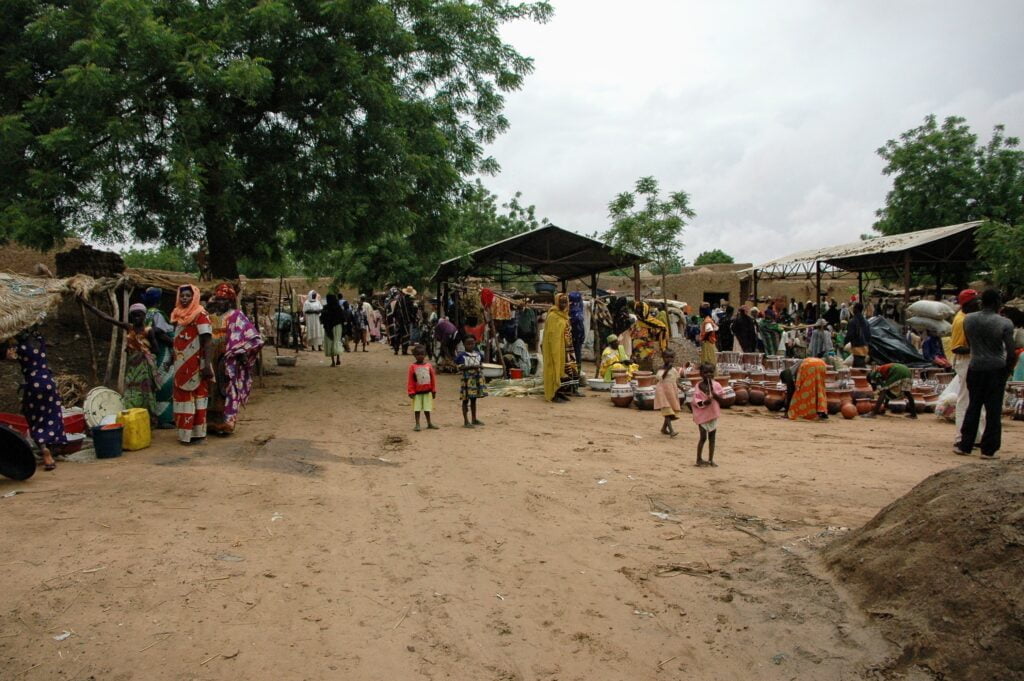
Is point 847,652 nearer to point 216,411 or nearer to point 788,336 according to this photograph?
point 216,411

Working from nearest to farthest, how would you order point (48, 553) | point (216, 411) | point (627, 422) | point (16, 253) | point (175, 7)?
point (48, 553) → point (216, 411) → point (627, 422) → point (175, 7) → point (16, 253)

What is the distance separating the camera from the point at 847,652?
3.43 meters

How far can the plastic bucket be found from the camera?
23.5ft

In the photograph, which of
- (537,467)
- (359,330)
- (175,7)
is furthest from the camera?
(359,330)

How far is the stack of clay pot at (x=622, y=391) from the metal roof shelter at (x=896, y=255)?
8.23 meters

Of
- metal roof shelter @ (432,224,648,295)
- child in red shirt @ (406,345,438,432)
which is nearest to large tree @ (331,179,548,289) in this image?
metal roof shelter @ (432,224,648,295)

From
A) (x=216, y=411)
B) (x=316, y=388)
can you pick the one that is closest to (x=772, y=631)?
(x=216, y=411)

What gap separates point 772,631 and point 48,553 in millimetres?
4424

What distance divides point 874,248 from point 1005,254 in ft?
11.6

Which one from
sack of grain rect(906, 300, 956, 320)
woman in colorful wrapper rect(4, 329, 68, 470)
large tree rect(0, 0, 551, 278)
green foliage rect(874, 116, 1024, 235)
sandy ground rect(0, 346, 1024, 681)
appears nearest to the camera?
sandy ground rect(0, 346, 1024, 681)

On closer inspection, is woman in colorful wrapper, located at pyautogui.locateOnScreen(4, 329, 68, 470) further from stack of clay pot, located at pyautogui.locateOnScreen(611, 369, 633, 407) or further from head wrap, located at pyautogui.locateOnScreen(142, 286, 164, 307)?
stack of clay pot, located at pyautogui.locateOnScreen(611, 369, 633, 407)

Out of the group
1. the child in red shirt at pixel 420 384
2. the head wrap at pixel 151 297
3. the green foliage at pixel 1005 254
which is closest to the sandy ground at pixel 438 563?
the child in red shirt at pixel 420 384

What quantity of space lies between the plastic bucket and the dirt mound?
6.72 meters

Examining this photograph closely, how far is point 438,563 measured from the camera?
4.67 metres
